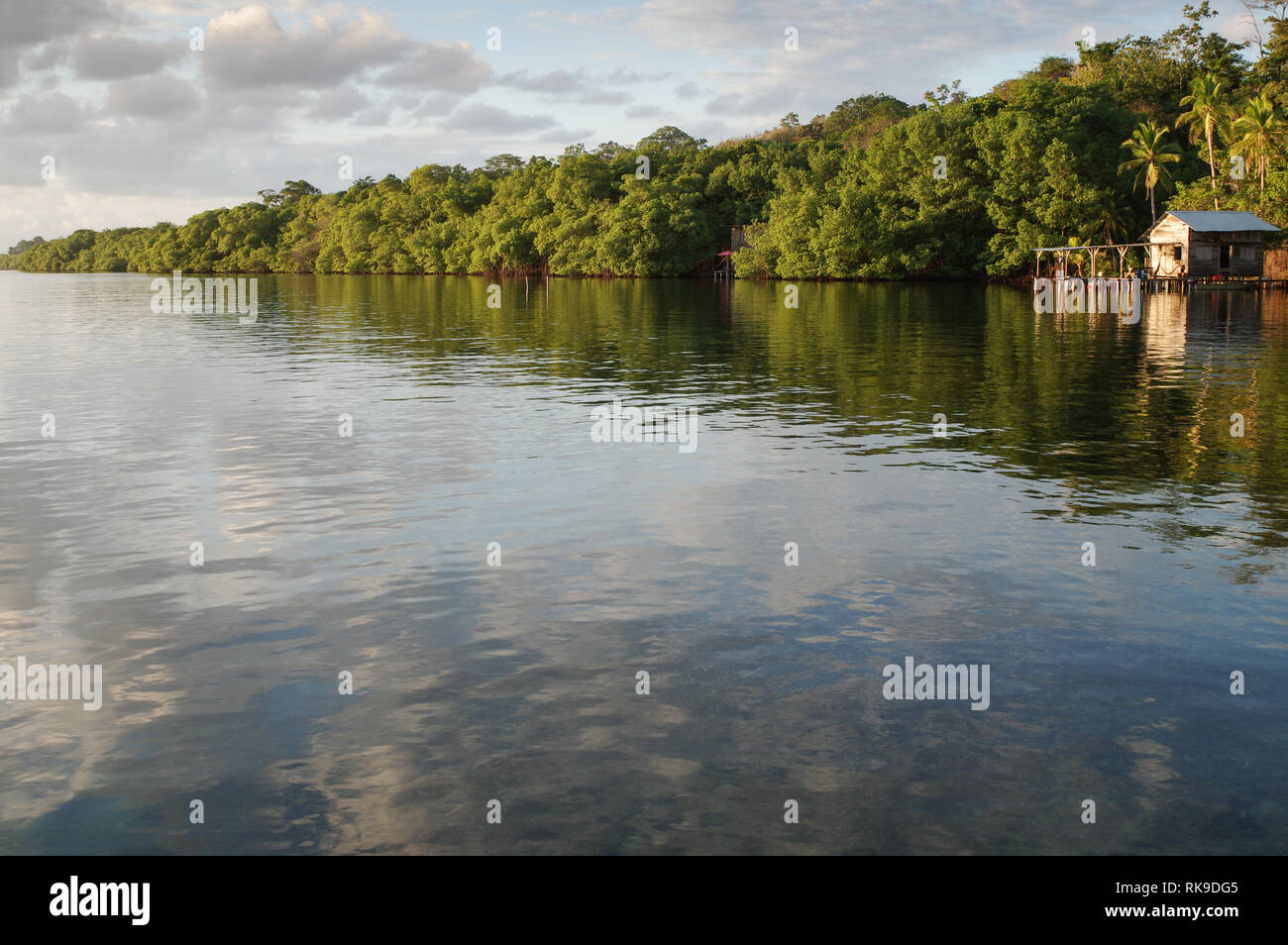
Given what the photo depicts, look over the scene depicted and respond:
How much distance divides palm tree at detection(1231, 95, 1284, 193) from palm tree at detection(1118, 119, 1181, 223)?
6.13 metres

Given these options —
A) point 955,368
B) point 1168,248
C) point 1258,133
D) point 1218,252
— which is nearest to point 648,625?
point 955,368

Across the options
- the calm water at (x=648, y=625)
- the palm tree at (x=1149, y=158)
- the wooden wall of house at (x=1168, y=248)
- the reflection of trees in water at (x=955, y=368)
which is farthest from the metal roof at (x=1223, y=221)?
the calm water at (x=648, y=625)

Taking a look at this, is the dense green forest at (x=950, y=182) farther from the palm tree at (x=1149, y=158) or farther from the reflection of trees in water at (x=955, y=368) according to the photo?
the reflection of trees in water at (x=955, y=368)

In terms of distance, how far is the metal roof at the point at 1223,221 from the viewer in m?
72.9

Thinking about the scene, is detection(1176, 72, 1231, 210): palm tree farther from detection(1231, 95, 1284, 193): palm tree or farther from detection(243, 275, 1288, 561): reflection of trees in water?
detection(243, 275, 1288, 561): reflection of trees in water

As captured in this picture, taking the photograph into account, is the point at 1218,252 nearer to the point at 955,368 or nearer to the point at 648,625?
the point at 955,368

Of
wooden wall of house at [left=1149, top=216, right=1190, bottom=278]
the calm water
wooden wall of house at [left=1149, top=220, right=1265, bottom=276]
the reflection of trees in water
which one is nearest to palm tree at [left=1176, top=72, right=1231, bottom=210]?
wooden wall of house at [left=1149, top=216, right=1190, bottom=278]

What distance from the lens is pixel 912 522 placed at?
1457 cm

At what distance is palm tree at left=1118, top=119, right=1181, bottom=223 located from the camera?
282 ft

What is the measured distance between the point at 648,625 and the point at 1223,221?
76.6m

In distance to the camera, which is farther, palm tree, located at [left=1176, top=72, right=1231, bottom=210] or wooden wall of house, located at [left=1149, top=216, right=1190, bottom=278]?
palm tree, located at [left=1176, top=72, right=1231, bottom=210]

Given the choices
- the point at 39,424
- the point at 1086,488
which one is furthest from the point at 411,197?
the point at 1086,488

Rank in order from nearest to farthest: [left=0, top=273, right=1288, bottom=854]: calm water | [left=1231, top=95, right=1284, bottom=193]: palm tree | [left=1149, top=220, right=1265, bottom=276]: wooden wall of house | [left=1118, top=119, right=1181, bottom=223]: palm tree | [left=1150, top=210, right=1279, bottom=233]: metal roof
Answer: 1. [left=0, top=273, right=1288, bottom=854]: calm water
2. [left=1150, top=210, right=1279, bottom=233]: metal roof
3. [left=1149, top=220, right=1265, bottom=276]: wooden wall of house
4. [left=1231, top=95, right=1284, bottom=193]: palm tree
5. [left=1118, top=119, right=1181, bottom=223]: palm tree
